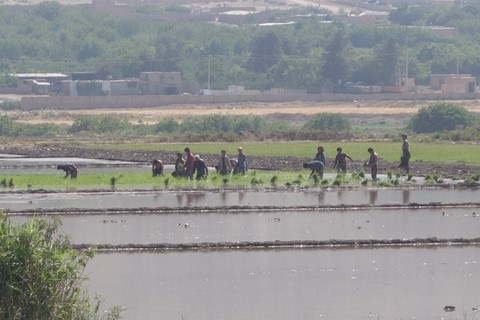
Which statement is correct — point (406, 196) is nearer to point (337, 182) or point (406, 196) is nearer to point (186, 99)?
point (337, 182)

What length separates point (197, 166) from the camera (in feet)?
122

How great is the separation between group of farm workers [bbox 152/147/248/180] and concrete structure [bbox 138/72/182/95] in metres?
79.6

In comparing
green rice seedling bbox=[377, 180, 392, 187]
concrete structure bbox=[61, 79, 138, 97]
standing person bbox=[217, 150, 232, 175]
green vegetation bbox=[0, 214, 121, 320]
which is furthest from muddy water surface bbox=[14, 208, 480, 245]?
concrete structure bbox=[61, 79, 138, 97]

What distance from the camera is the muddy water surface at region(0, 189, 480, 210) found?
31625 mm

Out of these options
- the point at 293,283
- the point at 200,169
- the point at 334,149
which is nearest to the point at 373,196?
the point at 200,169

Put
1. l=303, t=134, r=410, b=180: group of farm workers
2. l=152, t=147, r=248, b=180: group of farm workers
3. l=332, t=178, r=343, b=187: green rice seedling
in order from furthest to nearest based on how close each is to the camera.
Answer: l=152, t=147, r=248, b=180: group of farm workers < l=303, t=134, r=410, b=180: group of farm workers < l=332, t=178, r=343, b=187: green rice seedling

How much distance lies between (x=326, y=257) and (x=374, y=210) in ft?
22.1

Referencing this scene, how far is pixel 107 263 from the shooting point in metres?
23.2

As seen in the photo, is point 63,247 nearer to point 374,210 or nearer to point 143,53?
point 374,210

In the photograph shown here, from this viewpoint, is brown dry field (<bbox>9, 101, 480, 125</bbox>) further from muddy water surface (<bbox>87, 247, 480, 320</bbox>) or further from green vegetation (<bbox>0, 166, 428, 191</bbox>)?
muddy water surface (<bbox>87, 247, 480, 320</bbox>)


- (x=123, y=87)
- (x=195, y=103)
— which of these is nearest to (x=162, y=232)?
(x=195, y=103)

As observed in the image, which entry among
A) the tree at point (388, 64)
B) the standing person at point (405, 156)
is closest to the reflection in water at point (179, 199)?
the standing person at point (405, 156)

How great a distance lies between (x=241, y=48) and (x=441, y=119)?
75772 mm

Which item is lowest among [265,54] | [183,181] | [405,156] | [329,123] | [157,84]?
[329,123]
